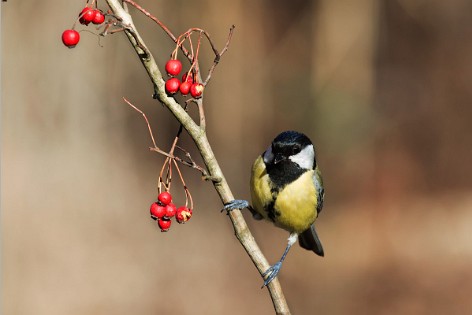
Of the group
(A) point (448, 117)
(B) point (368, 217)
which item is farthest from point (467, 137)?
(B) point (368, 217)

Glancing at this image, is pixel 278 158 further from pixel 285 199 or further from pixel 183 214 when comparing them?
pixel 183 214

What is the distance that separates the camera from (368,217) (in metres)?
5.99

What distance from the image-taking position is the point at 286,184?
8.52ft

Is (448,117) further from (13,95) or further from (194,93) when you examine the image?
(194,93)

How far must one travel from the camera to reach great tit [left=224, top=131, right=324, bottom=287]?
8.40 ft

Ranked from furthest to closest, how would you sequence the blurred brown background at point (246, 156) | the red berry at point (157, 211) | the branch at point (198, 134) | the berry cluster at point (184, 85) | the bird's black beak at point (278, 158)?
1. the blurred brown background at point (246, 156)
2. the bird's black beak at point (278, 158)
3. the red berry at point (157, 211)
4. the berry cluster at point (184, 85)
5. the branch at point (198, 134)

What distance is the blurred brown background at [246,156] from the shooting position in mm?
5023

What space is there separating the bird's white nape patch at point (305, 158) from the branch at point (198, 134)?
1.04 metres

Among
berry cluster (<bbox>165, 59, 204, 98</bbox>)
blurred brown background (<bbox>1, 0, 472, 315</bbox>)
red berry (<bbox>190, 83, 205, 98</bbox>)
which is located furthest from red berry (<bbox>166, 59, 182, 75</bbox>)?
blurred brown background (<bbox>1, 0, 472, 315</bbox>)

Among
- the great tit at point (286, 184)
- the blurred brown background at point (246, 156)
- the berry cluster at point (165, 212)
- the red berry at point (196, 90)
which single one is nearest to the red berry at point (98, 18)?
the red berry at point (196, 90)

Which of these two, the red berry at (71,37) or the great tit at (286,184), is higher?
the red berry at (71,37)

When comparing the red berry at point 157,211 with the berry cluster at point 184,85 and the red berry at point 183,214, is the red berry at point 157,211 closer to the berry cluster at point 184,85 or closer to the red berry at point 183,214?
the red berry at point 183,214

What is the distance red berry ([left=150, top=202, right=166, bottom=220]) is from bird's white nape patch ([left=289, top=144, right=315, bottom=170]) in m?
0.90

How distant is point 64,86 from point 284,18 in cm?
178
